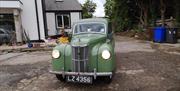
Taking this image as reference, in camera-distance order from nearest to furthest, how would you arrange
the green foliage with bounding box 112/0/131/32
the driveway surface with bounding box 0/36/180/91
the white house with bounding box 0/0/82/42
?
1. the driveway surface with bounding box 0/36/180/91
2. the white house with bounding box 0/0/82/42
3. the green foliage with bounding box 112/0/131/32

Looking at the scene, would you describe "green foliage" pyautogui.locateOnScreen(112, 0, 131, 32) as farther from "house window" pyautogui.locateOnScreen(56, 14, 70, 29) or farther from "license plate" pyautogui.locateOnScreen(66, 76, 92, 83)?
"license plate" pyautogui.locateOnScreen(66, 76, 92, 83)

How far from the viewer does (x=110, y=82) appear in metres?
6.92

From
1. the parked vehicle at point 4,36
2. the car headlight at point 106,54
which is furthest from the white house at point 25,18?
the car headlight at point 106,54

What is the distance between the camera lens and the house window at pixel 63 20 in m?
24.7

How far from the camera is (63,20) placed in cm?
2492

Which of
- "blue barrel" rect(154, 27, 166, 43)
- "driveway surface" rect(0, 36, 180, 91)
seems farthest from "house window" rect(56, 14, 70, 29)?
"driveway surface" rect(0, 36, 180, 91)

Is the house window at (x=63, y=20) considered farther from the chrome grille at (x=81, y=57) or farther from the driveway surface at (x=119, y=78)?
the chrome grille at (x=81, y=57)

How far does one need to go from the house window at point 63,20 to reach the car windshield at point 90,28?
16.3 m

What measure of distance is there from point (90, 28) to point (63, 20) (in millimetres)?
17035

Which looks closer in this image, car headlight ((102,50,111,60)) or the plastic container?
car headlight ((102,50,111,60))

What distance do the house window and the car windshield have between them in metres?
16.3

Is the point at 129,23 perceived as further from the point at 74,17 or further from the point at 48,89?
the point at 48,89

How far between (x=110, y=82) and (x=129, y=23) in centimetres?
2297

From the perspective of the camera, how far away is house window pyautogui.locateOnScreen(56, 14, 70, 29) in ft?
81.0
